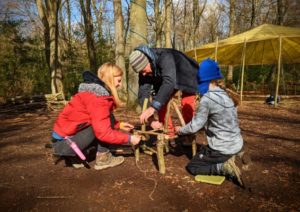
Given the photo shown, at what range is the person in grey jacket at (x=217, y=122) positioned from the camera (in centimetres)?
270

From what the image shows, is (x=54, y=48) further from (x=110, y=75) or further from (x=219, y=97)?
(x=219, y=97)

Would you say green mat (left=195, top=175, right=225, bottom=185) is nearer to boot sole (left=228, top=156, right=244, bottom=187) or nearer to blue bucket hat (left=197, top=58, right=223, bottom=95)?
boot sole (left=228, top=156, right=244, bottom=187)

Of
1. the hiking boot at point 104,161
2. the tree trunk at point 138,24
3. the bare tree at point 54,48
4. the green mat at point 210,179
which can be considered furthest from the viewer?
the bare tree at point 54,48

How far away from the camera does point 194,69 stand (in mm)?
3416

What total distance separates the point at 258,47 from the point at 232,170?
34.5 feet

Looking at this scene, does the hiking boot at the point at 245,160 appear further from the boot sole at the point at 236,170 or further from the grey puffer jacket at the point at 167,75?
the grey puffer jacket at the point at 167,75

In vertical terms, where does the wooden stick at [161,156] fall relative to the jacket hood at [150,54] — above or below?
below

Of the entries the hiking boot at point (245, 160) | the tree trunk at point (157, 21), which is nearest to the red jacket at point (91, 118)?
the hiking boot at point (245, 160)

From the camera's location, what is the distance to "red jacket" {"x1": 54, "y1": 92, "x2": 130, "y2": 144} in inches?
110

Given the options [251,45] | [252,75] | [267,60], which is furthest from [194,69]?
[252,75]

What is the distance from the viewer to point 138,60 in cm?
299

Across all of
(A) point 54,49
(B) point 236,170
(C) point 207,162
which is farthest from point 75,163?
(A) point 54,49

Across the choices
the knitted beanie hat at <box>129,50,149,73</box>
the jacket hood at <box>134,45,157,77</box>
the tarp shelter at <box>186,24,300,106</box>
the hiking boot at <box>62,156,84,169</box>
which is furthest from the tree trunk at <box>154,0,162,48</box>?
the hiking boot at <box>62,156,84,169</box>

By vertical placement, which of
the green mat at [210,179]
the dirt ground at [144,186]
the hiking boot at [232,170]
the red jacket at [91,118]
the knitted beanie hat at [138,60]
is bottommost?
the dirt ground at [144,186]
